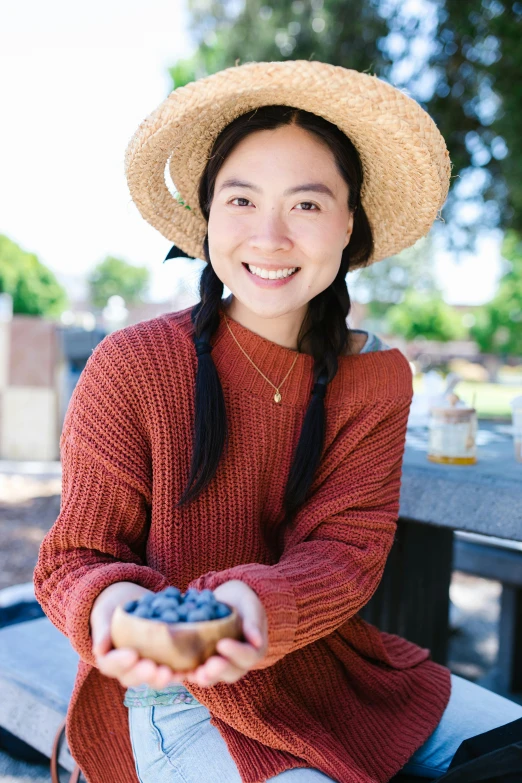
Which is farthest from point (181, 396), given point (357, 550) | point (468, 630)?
point (468, 630)

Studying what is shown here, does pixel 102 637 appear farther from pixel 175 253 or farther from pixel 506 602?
pixel 506 602

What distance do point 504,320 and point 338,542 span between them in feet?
143

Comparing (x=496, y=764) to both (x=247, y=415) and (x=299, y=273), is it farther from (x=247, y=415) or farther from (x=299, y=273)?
(x=299, y=273)

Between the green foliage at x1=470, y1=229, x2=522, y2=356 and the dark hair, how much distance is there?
117 ft

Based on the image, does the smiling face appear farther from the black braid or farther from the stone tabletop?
the stone tabletop

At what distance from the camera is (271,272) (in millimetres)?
1517

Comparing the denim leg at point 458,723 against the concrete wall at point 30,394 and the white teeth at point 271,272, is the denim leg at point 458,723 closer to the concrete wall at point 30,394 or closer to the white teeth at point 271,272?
the white teeth at point 271,272

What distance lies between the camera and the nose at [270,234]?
4.79 ft

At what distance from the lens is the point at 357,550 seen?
1.46 meters

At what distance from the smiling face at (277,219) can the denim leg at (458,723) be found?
1.00 m

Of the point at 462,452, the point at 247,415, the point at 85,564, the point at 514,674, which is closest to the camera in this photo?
the point at 85,564

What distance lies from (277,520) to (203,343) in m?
0.44

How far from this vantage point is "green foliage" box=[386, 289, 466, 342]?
167 ft

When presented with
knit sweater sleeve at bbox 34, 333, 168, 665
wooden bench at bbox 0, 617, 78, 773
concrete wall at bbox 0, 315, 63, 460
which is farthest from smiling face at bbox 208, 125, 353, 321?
concrete wall at bbox 0, 315, 63, 460
